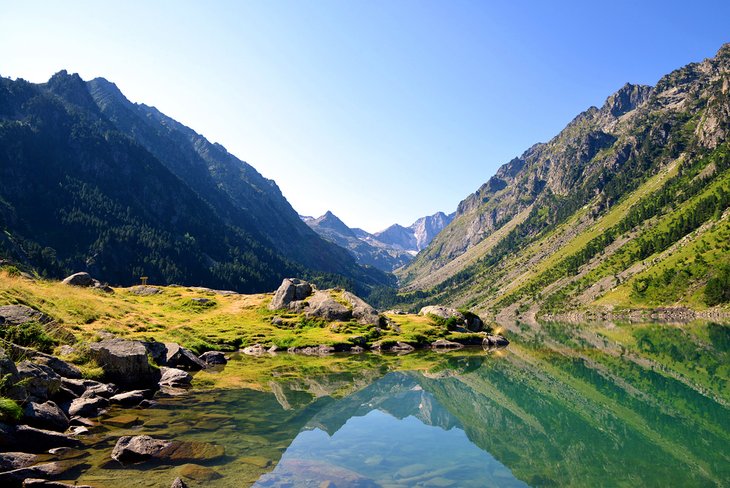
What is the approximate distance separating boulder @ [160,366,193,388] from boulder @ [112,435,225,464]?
53.6 ft

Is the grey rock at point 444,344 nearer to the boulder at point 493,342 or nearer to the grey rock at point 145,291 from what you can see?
the boulder at point 493,342

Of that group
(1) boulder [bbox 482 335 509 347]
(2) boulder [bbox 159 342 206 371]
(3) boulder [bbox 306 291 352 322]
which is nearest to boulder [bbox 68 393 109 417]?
(2) boulder [bbox 159 342 206 371]

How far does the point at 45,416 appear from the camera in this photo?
19.4m

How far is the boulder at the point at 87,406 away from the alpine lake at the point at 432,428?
102cm

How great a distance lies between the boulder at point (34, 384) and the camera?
61.0 feet

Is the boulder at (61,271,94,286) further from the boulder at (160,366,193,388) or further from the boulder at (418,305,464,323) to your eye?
the boulder at (418,305,464,323)

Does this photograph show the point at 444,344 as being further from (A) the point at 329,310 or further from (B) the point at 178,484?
(B) the point at 178,484

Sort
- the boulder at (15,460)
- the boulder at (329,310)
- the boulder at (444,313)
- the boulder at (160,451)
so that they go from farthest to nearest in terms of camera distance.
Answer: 1. the boulder at (444,313)
2. the boulder at (329,310)
3. the boulder at (160,451)
4. the boulder at (15,460)

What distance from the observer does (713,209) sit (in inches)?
7869

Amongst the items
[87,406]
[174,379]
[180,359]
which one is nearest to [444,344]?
[180,359]

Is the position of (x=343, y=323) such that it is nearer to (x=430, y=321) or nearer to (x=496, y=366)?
(x=430, y=321)

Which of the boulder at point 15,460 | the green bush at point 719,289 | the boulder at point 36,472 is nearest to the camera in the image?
the boulder at point 36,472

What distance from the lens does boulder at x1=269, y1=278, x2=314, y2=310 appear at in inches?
3337

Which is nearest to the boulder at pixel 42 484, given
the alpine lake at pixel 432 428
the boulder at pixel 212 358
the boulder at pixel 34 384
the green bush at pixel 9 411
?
the alpine lake at pixel 432 428
